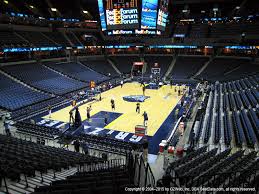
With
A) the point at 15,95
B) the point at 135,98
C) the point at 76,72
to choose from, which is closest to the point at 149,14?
the point at 135,98

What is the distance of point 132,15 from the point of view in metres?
23.7

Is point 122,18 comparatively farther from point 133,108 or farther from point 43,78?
point 43,78

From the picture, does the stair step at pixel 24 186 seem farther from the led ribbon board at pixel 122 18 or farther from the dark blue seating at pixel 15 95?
the dark blue seating at pixel 15 95

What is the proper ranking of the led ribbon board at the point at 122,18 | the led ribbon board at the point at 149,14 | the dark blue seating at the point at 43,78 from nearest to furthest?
the led ribbon board at the point at 149,14
the led ribbon board at the point at 122,18
the dark blue seating at the point at 43,78

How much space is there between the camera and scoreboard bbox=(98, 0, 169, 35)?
922 inches

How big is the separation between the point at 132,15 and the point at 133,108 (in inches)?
468

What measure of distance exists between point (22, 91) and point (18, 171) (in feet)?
87.0

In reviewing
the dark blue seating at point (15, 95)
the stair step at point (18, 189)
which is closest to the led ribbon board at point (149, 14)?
the dark blue seating at point (15, 95)

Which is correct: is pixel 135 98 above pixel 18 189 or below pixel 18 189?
below

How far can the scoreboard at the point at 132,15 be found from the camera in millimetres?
23406

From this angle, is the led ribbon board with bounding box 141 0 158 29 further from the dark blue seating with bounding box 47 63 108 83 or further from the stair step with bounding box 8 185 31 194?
the dark blue seating with bounding box 47 63 108 83

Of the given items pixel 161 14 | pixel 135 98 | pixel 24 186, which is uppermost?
pixel 161 14

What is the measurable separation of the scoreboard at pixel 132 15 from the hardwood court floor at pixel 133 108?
939cm

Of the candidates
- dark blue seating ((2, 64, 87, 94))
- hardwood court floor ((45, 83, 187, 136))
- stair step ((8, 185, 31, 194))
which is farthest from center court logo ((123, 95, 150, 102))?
stair step ((8, 185, 31, 194))
